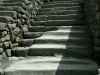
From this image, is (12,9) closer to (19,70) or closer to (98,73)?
(19,70)

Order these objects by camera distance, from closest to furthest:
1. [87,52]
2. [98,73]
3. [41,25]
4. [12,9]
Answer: [98,73]
[87,52]
[12,9]
[41,25]


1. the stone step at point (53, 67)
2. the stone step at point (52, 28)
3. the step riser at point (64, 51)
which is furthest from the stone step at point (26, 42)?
the stone step at point (53, 67)

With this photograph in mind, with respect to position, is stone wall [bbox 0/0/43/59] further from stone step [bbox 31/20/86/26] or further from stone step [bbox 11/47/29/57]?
stone step [bbox 31/20/86/26]

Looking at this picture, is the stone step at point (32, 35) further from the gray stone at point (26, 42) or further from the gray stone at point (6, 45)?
the gray stone at point (6, 45)

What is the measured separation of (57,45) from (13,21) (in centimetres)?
118

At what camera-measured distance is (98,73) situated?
2.81 metres

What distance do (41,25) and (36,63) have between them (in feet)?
7.29

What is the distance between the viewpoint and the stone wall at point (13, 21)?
3808mm

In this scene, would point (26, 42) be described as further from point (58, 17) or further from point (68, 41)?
point (58, 17)

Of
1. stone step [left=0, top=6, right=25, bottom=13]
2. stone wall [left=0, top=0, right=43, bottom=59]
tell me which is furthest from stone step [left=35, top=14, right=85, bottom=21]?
stone step [left=0, top=6, right=25, bottom=13]

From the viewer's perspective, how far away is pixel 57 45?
4074 millimetres

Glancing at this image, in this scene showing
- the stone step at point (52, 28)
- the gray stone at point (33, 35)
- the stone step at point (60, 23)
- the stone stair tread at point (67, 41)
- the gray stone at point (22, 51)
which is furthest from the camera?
the stone step at point (60, 23)

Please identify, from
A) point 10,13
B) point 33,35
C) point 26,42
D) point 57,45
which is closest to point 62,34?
point 57,45

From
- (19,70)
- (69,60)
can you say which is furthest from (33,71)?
(69,60)
